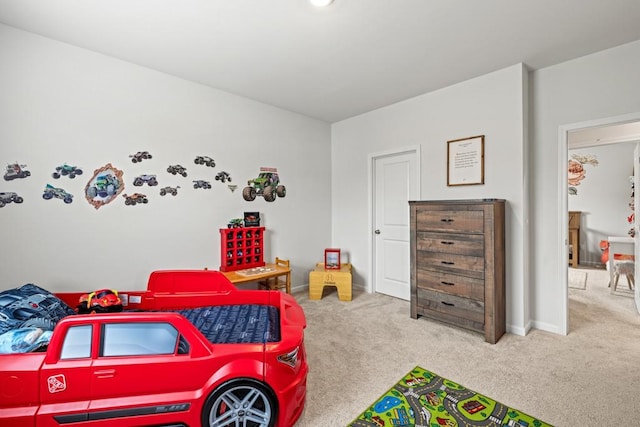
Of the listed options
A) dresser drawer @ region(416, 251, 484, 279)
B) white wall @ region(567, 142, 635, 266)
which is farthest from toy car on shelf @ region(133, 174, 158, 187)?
white wall @ region(567, 142, 635, 266)

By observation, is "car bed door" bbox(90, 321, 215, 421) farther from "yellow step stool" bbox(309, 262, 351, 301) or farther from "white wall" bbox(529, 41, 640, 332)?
"white wall" bbox(529, 41, 640, 332)

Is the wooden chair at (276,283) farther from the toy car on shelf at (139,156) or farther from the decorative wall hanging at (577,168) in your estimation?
the decorative wall hanging at (577,168)

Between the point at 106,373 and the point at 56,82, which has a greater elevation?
the point at 56,82

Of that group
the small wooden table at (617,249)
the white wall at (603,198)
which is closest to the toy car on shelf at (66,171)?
the small wooden table at (617,249)

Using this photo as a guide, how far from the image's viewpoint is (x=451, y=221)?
274 centimetres

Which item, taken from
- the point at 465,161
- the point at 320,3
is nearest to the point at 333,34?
the point at 320,3

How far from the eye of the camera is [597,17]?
1.99m

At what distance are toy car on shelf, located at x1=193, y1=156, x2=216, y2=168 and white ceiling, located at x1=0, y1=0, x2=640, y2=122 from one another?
31.4 inches

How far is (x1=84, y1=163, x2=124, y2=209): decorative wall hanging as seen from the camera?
2.45 meters

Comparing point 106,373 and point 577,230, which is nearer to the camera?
point 106,373

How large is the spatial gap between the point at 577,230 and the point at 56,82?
8266 millimetres

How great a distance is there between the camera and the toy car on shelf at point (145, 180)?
8.79ft

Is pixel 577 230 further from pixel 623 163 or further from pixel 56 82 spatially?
pixel 56 82

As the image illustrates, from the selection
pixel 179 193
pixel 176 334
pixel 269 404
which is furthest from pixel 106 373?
pixel 179 193
